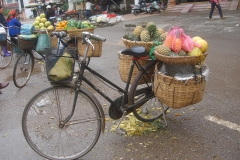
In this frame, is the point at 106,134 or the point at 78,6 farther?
the point at 78,6

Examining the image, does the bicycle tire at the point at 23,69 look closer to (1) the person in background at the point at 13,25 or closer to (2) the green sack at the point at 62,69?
(1) the person in background at the point at 13,25

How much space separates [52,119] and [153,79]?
1336 millimetres

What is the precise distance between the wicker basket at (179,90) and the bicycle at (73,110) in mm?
390

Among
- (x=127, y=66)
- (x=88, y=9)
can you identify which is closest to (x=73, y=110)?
(x=127, y=66)

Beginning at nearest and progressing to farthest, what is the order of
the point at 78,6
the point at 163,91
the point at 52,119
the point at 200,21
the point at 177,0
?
A: the point at 163,91 < the point at 52,119 < the point at 200,21 < the point at 177,0 < the point at 78,6

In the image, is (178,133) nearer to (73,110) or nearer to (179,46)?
(179,46)

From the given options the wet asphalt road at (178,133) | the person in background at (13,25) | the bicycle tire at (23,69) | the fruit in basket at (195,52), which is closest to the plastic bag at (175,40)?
the fruit in basket at (195,52)

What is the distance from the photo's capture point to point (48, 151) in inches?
124

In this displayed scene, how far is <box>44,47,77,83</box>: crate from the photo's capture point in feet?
8.58

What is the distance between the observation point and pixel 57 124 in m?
3.06

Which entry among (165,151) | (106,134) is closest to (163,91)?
(165,151)

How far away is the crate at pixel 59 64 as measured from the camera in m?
2.62

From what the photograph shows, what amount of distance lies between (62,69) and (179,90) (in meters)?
1.26

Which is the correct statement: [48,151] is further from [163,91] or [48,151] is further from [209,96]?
[209,96]
